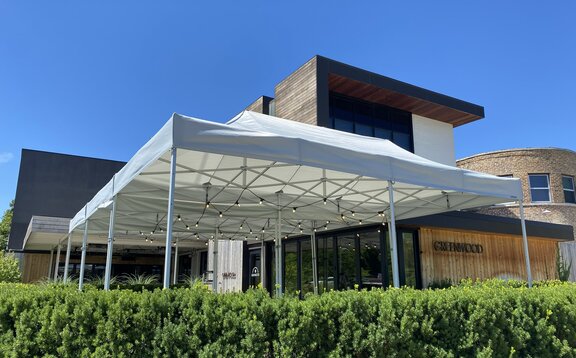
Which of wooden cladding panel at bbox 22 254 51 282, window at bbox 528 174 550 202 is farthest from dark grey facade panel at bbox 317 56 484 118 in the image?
wooden cladding panel at bbox 22 254 51 282

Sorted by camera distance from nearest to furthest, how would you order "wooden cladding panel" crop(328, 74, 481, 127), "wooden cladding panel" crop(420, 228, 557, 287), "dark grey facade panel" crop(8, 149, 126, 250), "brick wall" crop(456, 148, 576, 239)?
"wooden cladding panel" crop(420, 228, 557, 287) → "wooden cladding panel" crop(328, 74, 481, 127) → "brick wall" crop(456, 148, 576, 239) → "dark grey facade panel" crop(8, 149, 126, 250)

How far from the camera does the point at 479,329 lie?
4.94 meters

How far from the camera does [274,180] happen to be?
8461 mm

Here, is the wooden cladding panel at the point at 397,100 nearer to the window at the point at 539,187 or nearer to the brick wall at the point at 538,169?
the brick wall at the point at 538,169

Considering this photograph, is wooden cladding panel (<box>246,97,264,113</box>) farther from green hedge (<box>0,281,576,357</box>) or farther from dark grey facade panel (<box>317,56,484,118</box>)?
green hedge (<box>0,281,576,357</box>)

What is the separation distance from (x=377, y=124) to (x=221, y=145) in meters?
13.2

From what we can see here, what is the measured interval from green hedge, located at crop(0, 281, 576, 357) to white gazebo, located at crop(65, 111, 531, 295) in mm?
708

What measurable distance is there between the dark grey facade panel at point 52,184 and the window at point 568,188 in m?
28.4

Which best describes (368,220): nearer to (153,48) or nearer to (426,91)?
(426,91)

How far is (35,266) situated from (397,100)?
2184 cm

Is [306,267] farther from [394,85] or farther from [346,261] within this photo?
[394,85]

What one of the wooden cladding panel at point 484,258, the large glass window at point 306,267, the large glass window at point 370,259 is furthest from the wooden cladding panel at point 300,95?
the wooden cladding panel at point 484,258

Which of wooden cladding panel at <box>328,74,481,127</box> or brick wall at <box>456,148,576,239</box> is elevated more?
wooden cladding panel at <box>328,74,481,127</box>

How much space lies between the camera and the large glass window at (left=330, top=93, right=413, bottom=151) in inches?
653
